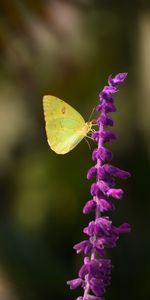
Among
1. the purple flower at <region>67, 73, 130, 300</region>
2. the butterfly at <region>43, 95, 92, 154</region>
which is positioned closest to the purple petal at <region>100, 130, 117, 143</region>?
the purple flower at <region>67, 73, 130, 300</region>

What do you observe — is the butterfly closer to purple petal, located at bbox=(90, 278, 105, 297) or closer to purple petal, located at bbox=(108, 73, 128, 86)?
purple petal, located at bbox=(108, 73, 128, 86)

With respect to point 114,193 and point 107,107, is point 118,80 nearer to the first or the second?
point 107,107

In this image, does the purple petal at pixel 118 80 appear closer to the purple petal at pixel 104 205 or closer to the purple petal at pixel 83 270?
the purple petal at pixel 104 205

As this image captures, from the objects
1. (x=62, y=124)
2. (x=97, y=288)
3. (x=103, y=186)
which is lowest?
(x=97, y=288)

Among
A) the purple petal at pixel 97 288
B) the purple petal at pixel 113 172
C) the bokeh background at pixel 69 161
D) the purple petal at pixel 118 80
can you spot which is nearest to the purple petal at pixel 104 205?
the purple petal at pixel 113 172

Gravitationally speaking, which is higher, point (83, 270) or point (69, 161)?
point (69, 161)

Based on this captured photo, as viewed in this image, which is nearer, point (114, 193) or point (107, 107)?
point (114, 193)

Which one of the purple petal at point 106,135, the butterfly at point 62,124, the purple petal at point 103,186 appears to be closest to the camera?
the purple petal at point 103,186

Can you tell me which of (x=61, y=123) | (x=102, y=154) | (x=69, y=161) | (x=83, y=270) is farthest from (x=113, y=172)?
(x=69, y=161)

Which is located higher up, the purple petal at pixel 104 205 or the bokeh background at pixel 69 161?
the bokeh background at pixel 69 161
